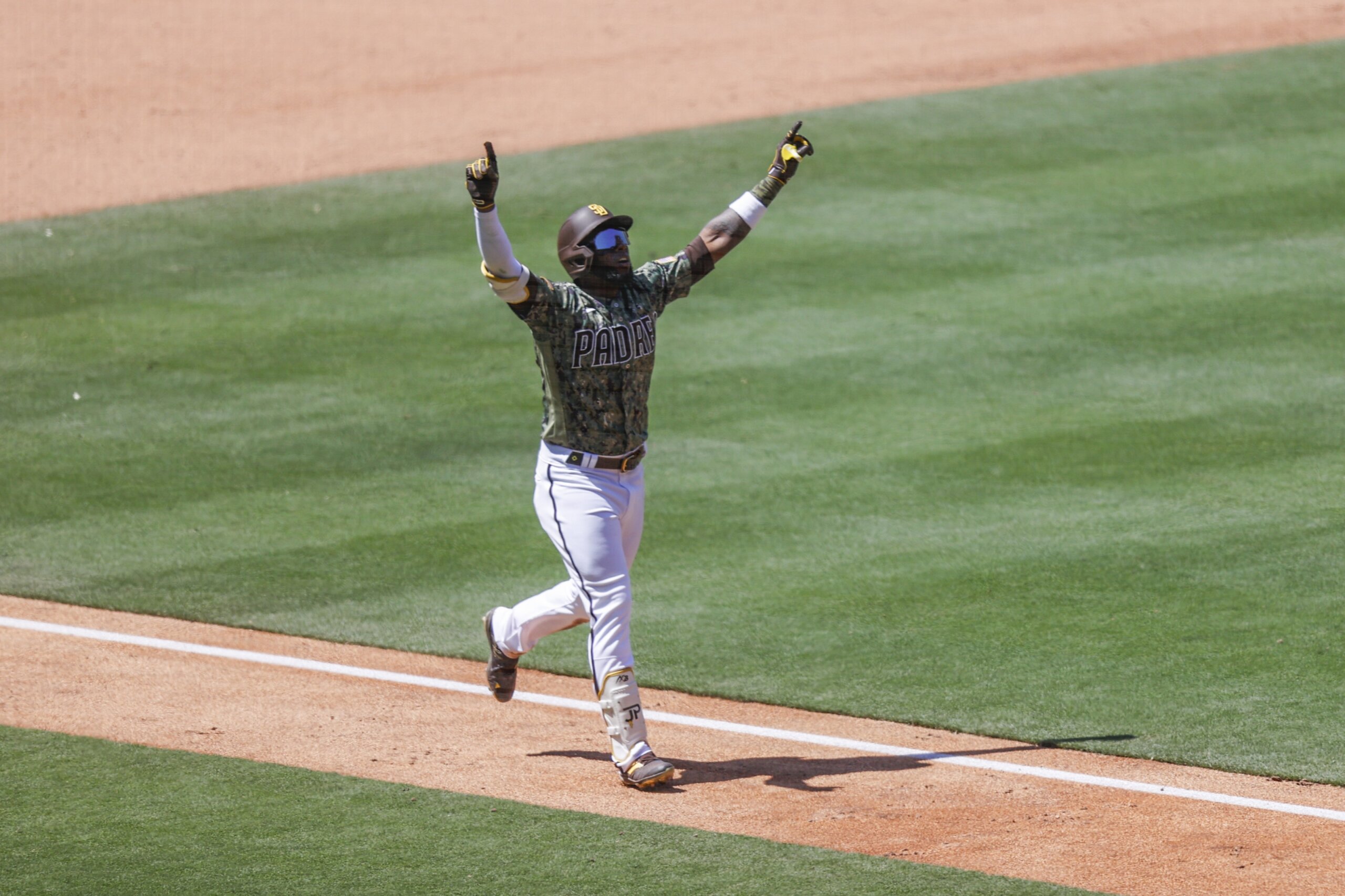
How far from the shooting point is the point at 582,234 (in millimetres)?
7375

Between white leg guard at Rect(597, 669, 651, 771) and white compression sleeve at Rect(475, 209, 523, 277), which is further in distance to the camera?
white leg guard at Rect(597, 669, 651, 771)

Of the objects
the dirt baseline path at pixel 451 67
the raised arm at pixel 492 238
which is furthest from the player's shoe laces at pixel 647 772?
the dirt baseline path at pixel 451 67

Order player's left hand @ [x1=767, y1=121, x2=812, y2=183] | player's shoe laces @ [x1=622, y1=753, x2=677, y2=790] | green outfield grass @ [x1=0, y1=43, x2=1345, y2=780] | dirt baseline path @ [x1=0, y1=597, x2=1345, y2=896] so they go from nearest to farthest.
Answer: dirt baseline path @ [x1=0, y1=597, x2=1345, y2=896]
player's shoe laces @ [x1=622, y1=753, x2=677, y2=790]
player's left hand @ [x1=767, y1=121, x2=812, y2=183]
green outfield grass @ [x1=0, y1=43, x2=1345, y2=780]

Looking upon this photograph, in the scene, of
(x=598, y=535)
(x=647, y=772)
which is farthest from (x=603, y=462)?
(x=647, y=772)

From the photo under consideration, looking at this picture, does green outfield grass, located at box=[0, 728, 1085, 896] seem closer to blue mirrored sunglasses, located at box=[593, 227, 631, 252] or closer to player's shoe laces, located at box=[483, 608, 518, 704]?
player's shoe laces, located at box=[483, 608, 518, 704]

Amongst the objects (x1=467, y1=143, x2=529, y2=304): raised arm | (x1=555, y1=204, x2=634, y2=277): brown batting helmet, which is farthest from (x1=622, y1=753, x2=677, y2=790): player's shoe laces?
(x1=555, y1=204, x2=634, y2=277): brown batting helmet

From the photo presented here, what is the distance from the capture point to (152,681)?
8406 millimetres

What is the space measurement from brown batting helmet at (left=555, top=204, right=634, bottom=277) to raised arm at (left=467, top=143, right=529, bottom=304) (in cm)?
31

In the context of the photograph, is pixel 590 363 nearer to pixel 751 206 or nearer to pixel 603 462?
pixel 603 462

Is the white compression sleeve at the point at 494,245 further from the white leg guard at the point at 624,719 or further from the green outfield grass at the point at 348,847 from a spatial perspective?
the green outfield grass at the point at 348,847

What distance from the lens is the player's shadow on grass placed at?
7.27 metres

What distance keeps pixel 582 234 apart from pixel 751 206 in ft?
3.05

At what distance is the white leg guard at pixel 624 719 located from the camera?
7.13 meters

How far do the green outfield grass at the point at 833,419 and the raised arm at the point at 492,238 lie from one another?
7.64 feet
